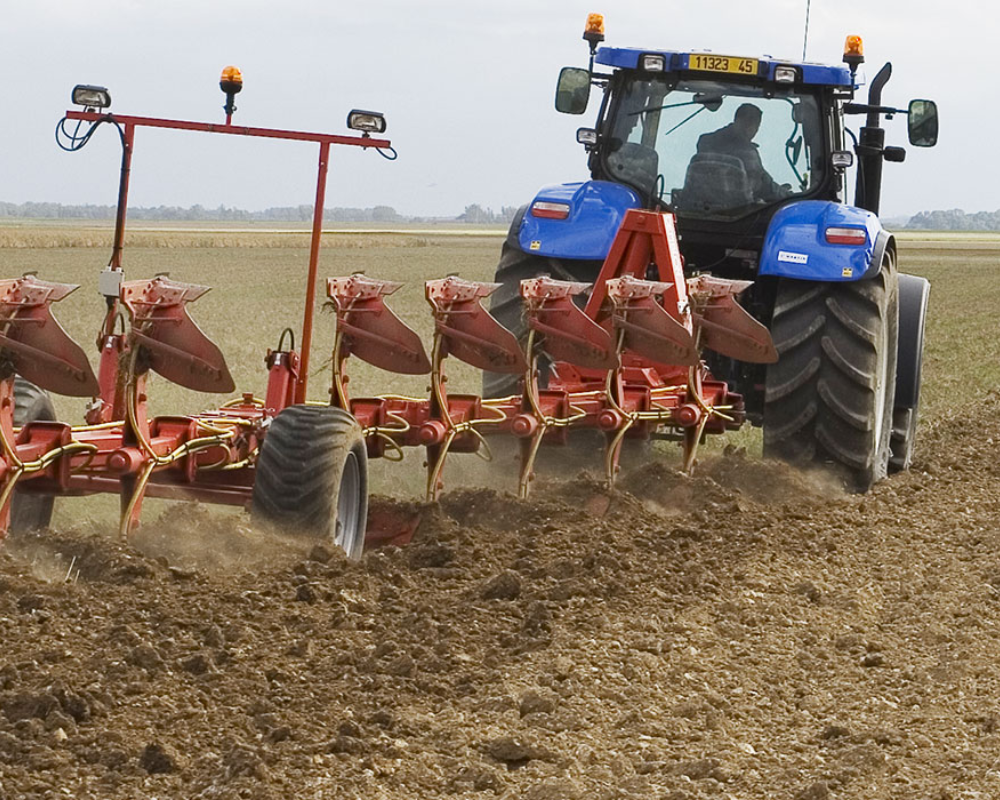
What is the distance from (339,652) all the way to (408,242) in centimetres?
6883

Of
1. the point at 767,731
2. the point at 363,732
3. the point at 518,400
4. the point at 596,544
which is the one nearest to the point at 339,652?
the point at 363,732

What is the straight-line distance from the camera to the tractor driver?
8234 millimetres

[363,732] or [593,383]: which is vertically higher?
[593,383]

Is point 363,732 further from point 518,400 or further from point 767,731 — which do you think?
point 518,400

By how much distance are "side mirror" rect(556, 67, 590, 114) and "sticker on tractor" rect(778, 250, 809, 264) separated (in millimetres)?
1385

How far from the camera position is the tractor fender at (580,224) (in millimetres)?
8070

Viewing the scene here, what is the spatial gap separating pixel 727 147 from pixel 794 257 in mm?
897

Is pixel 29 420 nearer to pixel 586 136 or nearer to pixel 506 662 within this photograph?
pixel 506 662

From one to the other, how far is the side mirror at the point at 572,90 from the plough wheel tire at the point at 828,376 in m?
1.46

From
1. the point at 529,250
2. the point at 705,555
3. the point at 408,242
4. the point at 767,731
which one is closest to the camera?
the point at 767,731

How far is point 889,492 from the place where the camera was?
7.77 metres

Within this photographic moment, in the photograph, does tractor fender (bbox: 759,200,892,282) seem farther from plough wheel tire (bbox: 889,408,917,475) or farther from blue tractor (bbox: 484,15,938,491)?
plough wheel tire (bbox: 889,408,917,475)

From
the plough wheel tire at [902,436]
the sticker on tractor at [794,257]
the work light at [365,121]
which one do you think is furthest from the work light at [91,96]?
the plough wheel tire at [902,436]

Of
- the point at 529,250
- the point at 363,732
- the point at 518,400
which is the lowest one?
the point at 363,732
